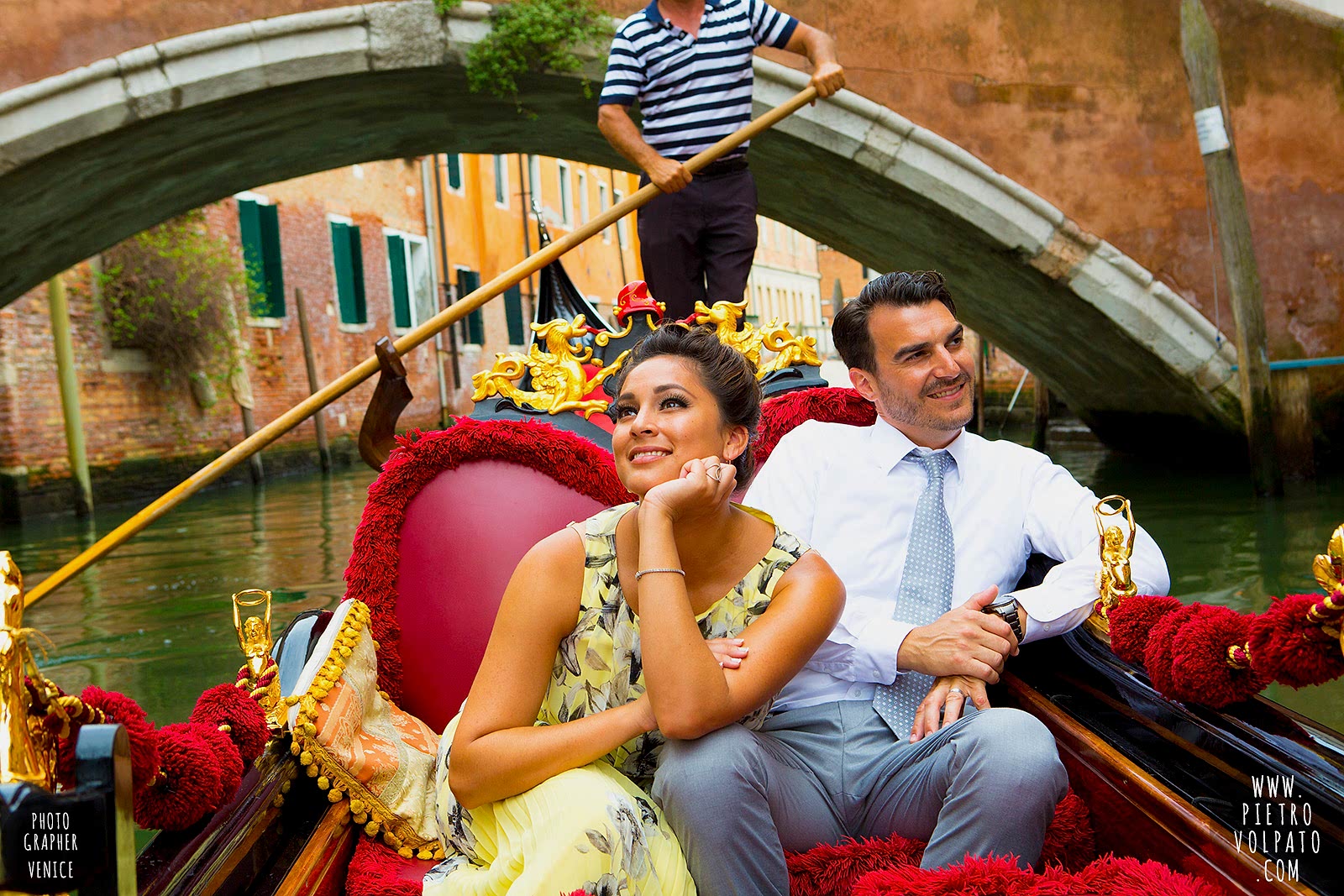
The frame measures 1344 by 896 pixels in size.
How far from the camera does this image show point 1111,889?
0.94 m

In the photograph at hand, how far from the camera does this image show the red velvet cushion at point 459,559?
1378mm

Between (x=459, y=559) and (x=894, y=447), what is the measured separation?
1.70 ft

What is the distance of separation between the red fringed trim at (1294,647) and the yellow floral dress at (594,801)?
416mm

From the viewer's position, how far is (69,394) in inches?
269

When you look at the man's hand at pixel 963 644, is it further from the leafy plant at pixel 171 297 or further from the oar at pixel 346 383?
the leafy plant at pixel 171 297

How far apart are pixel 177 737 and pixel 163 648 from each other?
9.10 feet

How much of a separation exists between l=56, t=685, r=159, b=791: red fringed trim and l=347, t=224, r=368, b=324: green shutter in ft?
33.7

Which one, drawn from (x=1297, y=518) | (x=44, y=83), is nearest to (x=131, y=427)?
(x=44, y=83)

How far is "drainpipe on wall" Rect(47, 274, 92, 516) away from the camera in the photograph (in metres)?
6.79

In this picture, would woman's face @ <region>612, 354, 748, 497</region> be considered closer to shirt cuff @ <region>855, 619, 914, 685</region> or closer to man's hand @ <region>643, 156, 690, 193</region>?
shirt cuff @ <region>855, 619, 914, 685</region>

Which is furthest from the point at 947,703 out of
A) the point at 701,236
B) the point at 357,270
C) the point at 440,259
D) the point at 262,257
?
the point at 440,259

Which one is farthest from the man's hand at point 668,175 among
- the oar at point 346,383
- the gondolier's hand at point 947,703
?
the gondolier's hand at point 947,703

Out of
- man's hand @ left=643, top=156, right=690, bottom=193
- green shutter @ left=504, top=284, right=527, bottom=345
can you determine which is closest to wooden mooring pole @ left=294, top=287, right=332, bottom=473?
green shutter @ left=504, top=284, right=527, bottom=345

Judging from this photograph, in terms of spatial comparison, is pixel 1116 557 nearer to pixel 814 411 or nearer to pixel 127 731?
pixel 814 411
